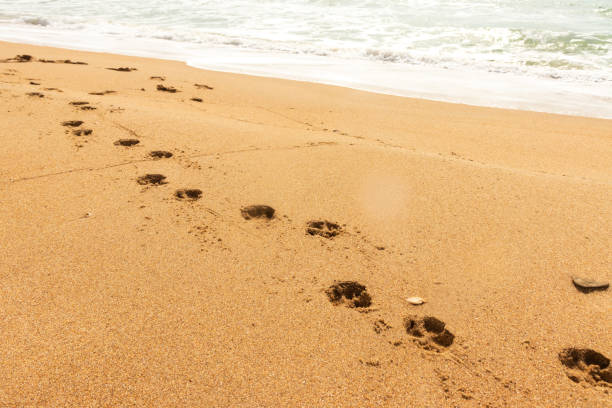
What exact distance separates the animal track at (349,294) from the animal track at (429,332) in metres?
0.21

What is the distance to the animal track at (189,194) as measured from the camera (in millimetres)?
2730

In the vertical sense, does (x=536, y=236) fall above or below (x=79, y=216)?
above

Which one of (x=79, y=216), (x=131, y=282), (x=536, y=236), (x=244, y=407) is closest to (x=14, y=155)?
(x=79, y=216)

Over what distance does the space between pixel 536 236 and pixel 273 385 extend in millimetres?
1778

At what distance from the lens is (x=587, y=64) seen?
7.72 meters

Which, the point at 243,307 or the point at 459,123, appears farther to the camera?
the point at 459,123

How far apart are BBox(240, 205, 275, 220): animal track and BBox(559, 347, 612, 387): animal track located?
5.41 feet

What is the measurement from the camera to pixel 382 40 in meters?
9.73

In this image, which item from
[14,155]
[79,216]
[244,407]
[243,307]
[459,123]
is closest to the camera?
[244,407]

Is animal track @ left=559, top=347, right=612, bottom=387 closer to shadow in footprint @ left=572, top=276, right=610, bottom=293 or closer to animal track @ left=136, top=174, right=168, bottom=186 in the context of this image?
shadow in footprint @ left=572, top=276, right=610, bottom=293

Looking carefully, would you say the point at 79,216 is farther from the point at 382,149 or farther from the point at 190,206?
the point at 382,149

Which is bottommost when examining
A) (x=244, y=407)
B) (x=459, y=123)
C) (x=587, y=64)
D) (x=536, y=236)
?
(x=244, y=407)

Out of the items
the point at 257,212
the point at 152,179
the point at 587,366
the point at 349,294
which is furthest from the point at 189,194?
the point at 587,366

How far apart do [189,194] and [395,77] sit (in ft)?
17.3
